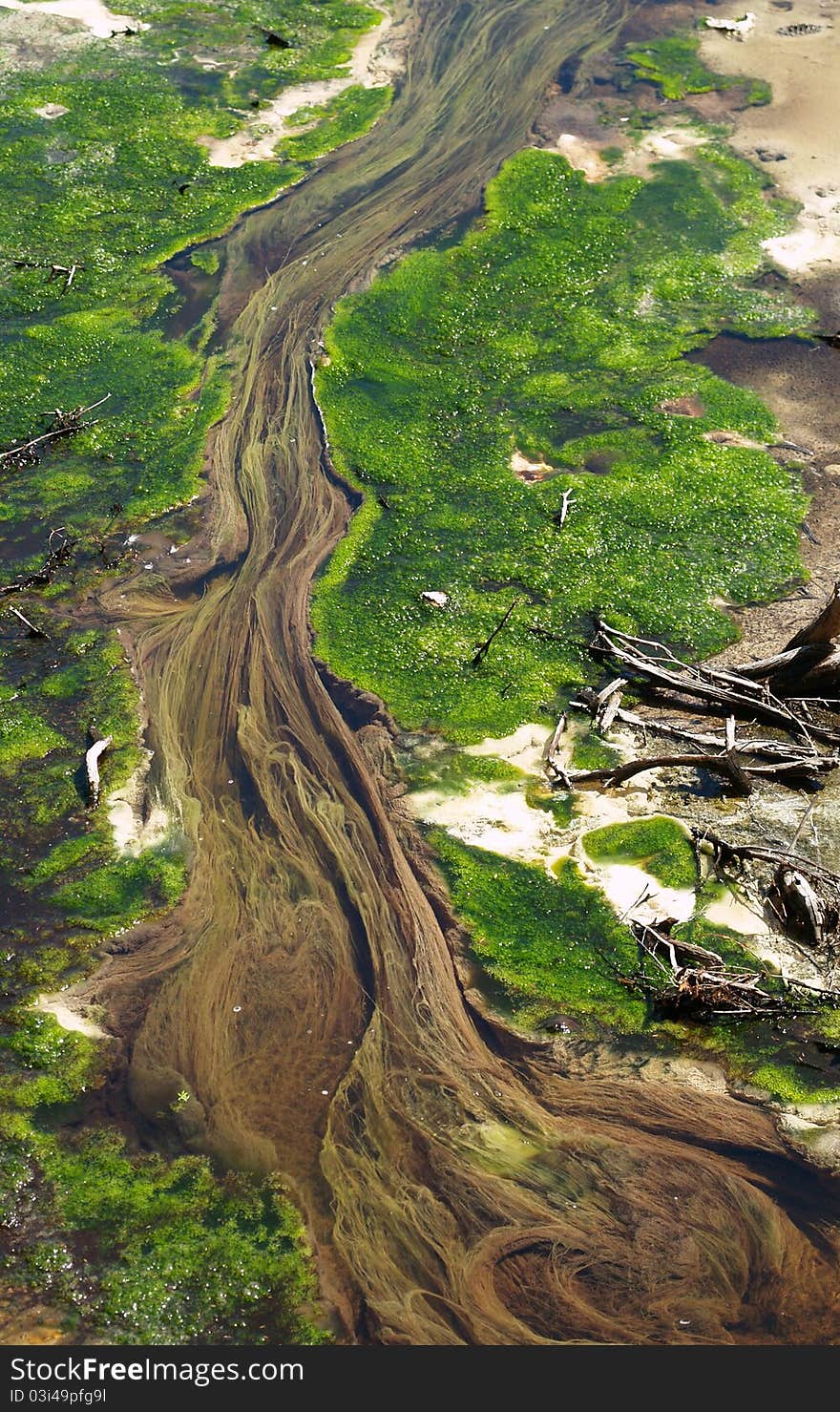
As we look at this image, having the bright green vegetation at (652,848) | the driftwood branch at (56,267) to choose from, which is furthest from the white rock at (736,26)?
the bright green vegetation at (652,848)

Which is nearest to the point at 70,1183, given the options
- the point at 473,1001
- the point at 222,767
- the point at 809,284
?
the point at 473,1001

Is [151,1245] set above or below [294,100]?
below

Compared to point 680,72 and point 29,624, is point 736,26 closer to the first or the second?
point 680,72

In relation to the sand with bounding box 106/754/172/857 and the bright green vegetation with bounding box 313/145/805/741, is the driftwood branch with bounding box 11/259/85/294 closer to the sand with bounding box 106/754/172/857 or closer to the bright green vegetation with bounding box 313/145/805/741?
the bright green vegetation with bounding box 313/145/805/741

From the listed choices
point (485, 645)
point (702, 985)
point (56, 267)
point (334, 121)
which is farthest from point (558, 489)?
point (334, 121)

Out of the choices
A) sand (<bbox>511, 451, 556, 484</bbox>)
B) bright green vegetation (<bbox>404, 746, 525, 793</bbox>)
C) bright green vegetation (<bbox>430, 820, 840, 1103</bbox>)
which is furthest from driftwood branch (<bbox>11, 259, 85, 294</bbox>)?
bright green vegetation (<bbox>430, 820, 840, 1103</bbox>)
